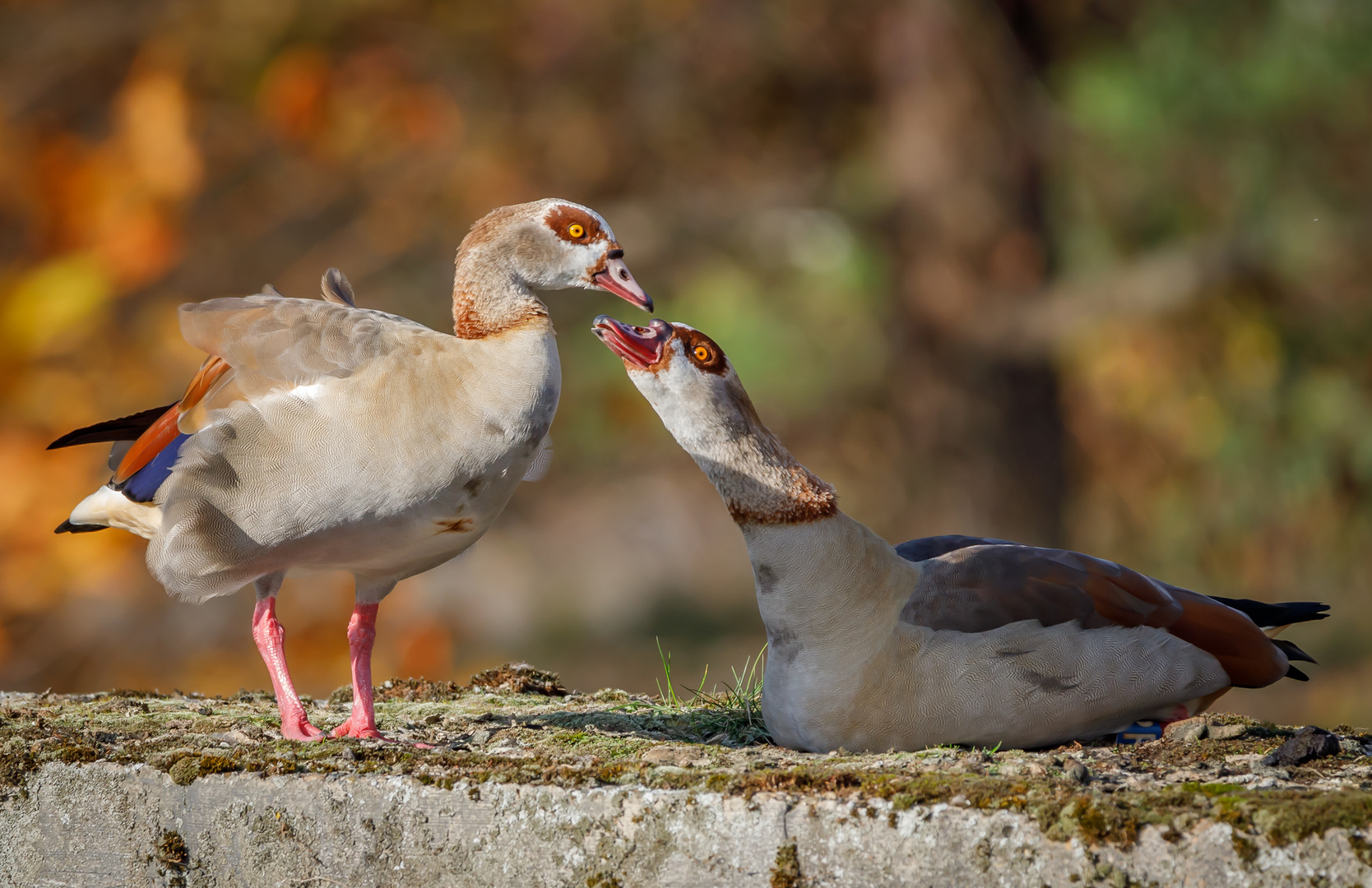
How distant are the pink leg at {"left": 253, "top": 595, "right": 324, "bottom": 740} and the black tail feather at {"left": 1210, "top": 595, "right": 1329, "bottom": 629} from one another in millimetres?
2692

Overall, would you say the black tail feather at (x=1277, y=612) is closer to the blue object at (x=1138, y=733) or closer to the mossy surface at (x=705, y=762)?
the mossy surface at (x=705, y=762)

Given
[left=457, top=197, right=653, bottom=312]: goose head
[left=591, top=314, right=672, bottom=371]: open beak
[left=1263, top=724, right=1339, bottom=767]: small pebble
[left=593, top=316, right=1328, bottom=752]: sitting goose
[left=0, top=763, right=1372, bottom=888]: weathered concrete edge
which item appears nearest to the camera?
[left=0, top=763, right=1372, bottom=888]: weathered concrete edge

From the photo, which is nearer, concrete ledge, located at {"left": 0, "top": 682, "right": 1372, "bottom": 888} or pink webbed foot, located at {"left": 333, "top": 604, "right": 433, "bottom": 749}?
concrete ledge, located at {"left": 0, "top": 682, "right": 1372, "bottom": 888}

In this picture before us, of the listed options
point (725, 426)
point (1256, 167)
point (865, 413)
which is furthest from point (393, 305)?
point (725, 426)

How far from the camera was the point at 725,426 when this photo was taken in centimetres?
363

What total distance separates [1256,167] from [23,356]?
7.83 m

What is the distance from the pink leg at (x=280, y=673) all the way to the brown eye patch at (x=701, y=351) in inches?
59.2

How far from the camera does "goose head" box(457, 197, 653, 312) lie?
4180 millimetres

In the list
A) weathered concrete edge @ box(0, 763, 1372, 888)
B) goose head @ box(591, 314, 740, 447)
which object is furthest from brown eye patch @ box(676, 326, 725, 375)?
weathered concrete edge @ box(0, 763, 1372, 888)

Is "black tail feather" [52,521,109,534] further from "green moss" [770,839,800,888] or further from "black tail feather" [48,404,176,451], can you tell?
"green moss" [770,839,800,888]

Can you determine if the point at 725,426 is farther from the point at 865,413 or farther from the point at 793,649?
the point at 865,413

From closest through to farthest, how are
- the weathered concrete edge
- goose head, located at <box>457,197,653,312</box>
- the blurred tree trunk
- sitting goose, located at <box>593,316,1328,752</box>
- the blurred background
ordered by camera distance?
the weathered concrete edge
sitting goose, located at <box>593,316,1328,752</box>
goose head, located at <box>457,197,653,312</box>
the blurred background
the blurred tree trunk

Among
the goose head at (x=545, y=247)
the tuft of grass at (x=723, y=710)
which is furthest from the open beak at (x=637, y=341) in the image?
the tuft of grass at (x=723, y=710)

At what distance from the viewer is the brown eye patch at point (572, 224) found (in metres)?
4.21
